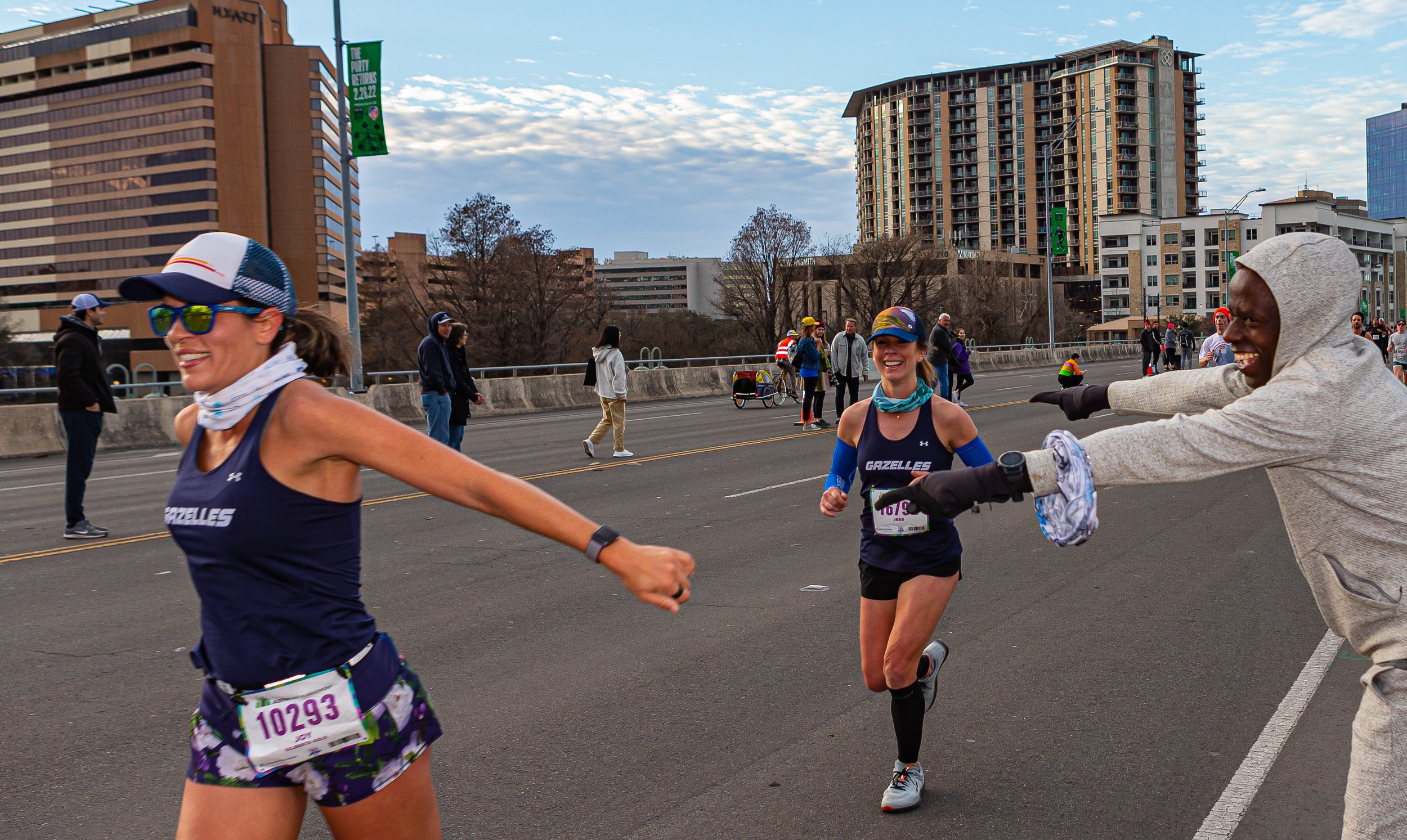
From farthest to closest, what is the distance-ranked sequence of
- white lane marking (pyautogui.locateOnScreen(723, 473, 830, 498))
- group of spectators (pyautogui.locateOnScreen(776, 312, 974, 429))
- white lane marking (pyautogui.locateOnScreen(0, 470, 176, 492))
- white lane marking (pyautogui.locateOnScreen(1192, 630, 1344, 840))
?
group of spectators (pyautogui.locateOnScreen(776, 312, 974, 429)), white lane marking (pyautogui.locateOnScreen(0, 470, 176, 492)), white lane marking (pyautogui.locateOnScreen(723, 473, 830, 498)), white lane marking (pyautogui.locateOnScreen(1192, 630, 1344, 840))

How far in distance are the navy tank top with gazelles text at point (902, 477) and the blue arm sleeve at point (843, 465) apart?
10 cm

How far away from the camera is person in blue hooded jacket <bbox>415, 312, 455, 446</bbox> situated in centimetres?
1345

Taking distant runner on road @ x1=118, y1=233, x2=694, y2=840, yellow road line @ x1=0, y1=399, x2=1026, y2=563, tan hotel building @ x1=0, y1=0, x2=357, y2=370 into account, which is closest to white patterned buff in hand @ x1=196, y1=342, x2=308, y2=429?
distant runner on road @ x1=118, y1=233, x2=694, y2=840

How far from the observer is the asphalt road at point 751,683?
423 centimetres

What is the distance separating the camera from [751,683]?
18.8 ft

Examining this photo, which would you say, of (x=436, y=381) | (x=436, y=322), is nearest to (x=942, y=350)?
(x=436, y=322)

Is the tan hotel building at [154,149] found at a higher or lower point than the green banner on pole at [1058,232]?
higher

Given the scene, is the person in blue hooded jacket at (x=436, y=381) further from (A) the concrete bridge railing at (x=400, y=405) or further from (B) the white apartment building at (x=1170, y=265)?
(B) the white apartment building at (x=1170, y=265)

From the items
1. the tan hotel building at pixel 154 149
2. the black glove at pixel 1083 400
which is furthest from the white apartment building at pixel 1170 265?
the black glove at pixel 1083 400

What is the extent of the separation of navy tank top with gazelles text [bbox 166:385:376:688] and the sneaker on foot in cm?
242

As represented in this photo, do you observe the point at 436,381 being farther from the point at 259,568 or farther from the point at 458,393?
the point at 259,568

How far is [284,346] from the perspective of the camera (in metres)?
2.58

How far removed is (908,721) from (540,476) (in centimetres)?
1035

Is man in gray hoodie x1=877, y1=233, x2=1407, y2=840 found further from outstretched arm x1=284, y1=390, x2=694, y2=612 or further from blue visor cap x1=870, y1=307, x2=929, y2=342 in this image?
blue visor cap x1=870, y1=307, x2=929, y2=342
